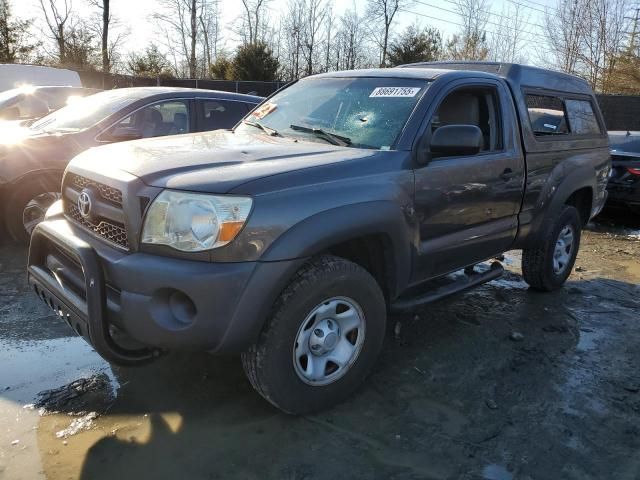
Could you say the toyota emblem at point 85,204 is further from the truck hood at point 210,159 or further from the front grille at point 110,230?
the truck hood at point 210,159

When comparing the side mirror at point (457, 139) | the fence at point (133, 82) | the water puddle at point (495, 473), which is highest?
the fence at point (133, 82)

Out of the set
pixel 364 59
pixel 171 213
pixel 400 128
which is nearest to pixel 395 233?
pixel 400 128

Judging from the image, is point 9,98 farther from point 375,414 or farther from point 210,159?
point 375,414

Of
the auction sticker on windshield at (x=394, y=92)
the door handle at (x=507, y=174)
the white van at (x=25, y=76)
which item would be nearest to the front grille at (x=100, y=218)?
the auction sticker on windshield at (x=394, y=92)

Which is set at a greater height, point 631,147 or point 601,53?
point 601,53

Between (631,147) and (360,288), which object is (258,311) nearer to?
(360,288)

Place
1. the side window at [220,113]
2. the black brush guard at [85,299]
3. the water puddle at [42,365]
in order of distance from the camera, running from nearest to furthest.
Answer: the black brush guard at [85,299] → the water puddle at [42,365] → the side window at [220,113]

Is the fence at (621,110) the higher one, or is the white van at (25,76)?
the white van at (25,76)

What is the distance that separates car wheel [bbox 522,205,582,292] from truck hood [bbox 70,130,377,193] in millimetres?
2428

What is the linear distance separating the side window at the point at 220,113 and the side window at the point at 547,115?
338 cm

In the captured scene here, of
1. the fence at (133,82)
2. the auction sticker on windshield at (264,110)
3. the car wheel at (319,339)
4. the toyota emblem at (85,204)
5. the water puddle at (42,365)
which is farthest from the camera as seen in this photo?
the fence at (133,82)

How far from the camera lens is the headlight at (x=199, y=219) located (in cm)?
243

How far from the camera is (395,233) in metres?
3.06

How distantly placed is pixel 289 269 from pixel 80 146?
375 centimetres
